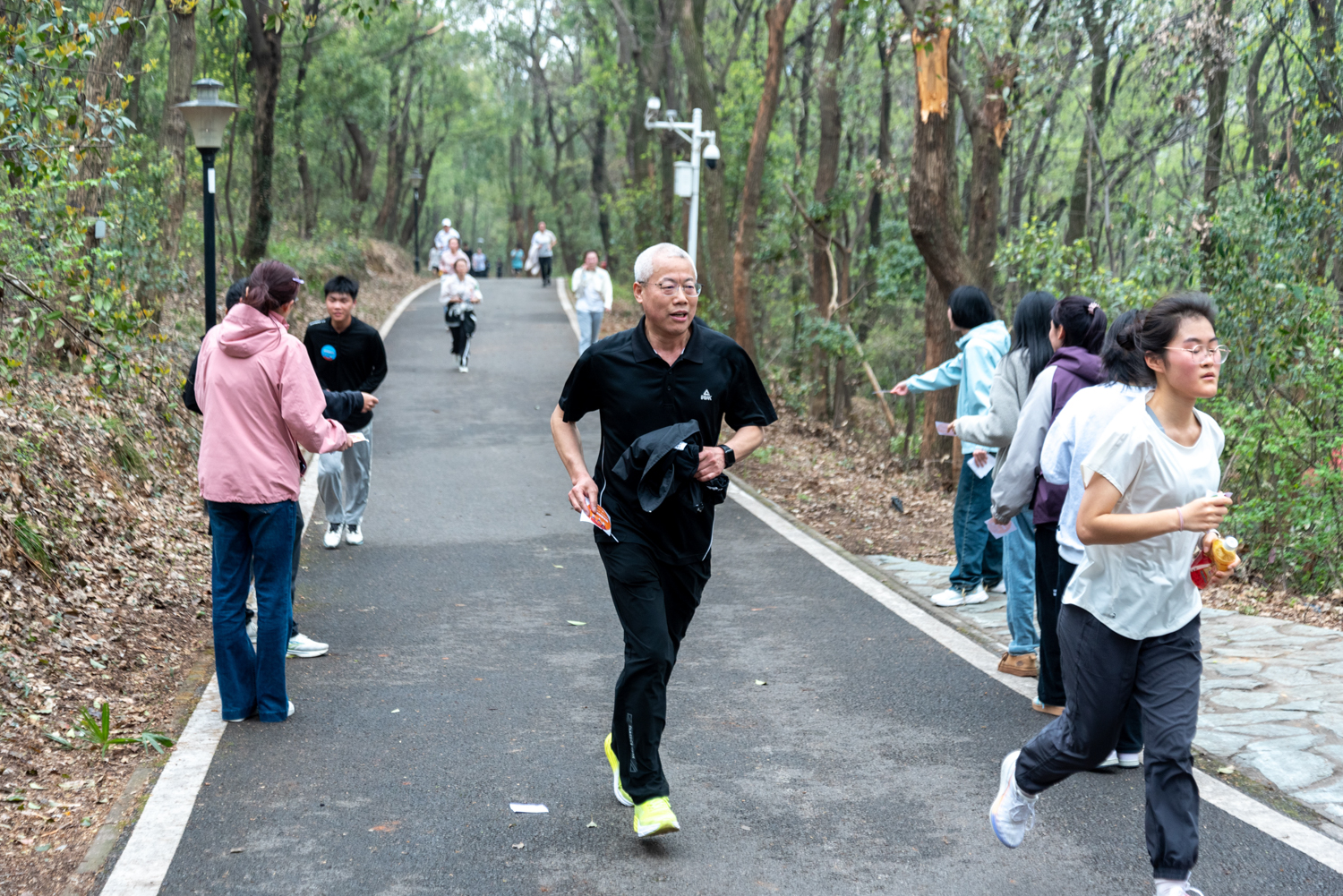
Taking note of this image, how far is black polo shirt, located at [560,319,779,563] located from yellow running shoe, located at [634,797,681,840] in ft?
2.80

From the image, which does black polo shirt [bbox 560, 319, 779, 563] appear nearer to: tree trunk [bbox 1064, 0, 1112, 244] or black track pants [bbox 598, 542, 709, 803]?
black track pants [bbox 598, 542, 709, 803]

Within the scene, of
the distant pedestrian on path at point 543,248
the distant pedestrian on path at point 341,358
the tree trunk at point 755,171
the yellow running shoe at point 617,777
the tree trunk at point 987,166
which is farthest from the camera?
the distant pedestrian on path at point 543,248

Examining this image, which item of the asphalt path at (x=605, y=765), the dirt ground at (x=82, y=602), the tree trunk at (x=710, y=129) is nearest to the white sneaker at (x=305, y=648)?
the asphalt path at (x=605, y=765)

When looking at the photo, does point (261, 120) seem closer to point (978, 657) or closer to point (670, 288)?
point (978, 657)

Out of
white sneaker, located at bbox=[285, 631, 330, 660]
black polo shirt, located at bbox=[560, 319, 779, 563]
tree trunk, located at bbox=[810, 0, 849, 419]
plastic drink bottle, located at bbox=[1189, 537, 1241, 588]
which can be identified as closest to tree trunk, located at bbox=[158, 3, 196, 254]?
tree trunk, located at bbox=[810, 0, 849, 419]

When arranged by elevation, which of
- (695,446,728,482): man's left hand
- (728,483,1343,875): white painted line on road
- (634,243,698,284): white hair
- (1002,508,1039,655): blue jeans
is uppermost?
(634,243,698,284): white hair

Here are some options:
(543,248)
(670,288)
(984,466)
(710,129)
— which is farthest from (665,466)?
(543,248)

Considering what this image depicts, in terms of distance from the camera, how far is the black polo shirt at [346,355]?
8.68 m

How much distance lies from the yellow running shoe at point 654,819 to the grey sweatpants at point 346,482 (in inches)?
217

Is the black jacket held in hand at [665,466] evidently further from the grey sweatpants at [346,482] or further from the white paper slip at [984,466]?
the grey sweatpants at [346,482]

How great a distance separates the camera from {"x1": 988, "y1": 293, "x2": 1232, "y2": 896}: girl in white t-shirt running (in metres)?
3.70

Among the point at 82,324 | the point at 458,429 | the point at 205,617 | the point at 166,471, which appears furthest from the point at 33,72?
the point at 458,429

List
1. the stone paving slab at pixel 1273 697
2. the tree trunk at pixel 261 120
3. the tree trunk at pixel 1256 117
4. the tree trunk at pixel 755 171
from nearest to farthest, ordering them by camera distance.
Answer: the stone paving slab at pixel 1273 697 → the tree trunk at pixel 1256 117 → the tree trunk at pixel 261 120 → the tree trunk at pixel 755 171

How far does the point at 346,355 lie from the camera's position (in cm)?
871
